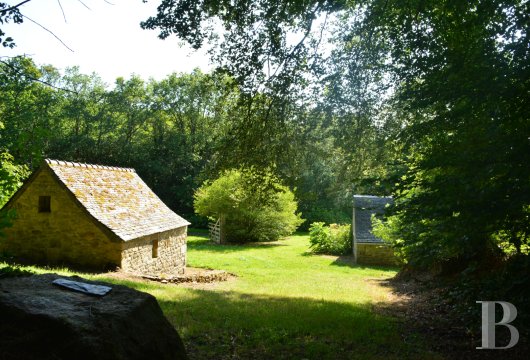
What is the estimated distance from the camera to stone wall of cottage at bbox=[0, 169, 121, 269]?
14.4 meters

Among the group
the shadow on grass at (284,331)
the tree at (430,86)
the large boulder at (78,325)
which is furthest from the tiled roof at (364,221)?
the large boulder at (78,325)

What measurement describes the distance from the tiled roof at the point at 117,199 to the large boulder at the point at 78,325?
10.1 m

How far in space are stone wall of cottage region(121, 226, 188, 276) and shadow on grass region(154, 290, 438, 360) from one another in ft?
21.0

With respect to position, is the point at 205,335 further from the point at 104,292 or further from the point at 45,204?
the point at 45,204

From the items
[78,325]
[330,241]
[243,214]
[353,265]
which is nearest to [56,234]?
[78,325]

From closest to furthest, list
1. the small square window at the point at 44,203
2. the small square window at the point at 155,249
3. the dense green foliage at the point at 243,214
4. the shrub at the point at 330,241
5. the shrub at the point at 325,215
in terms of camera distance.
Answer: the small square window at the point at 44,203
the small square window at the point at 155,249
the shrub at the point at 330,241
the dense green foliage at the point at 243,214
the shrub at the point at 325,215

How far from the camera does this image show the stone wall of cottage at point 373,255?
23500 mm

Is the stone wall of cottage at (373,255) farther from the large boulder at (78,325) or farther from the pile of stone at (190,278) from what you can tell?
the large boulder at (78,325)

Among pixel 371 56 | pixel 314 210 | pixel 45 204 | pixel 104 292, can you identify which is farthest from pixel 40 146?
pixel 314 210

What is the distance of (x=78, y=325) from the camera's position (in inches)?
144

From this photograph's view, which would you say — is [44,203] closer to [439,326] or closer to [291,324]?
[291,324]

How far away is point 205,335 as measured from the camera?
249 inches

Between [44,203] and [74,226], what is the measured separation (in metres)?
1.59

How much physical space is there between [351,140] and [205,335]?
5.39m
